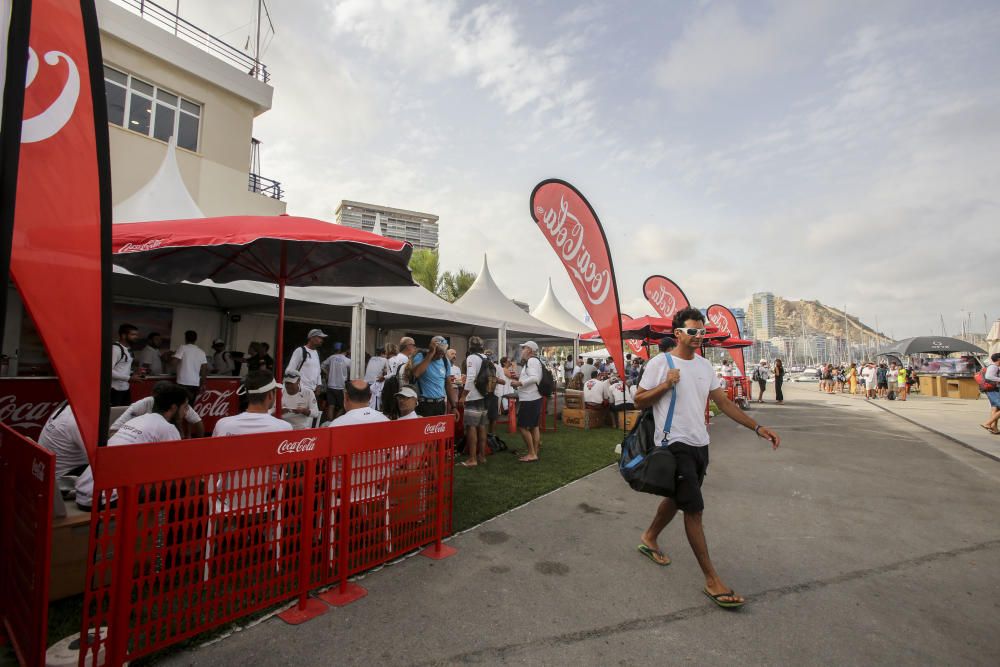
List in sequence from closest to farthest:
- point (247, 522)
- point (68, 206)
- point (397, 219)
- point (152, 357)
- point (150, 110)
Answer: point (68, 206), point (247, 522), point (152, 357), point (150, 110), point (397, 219)

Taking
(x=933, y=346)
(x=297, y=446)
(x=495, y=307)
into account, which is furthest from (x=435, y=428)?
(x=933, y=346)

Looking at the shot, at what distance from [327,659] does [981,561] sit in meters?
4.71

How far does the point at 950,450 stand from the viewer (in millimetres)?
8250

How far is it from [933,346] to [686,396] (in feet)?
112

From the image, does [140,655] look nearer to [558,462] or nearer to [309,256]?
[309,256]

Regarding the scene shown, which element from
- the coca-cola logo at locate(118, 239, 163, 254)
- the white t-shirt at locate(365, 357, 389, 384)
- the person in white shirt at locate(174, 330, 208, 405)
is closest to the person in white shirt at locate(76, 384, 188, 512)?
the coca-cola logo at locate(118, 239, 163, 254)

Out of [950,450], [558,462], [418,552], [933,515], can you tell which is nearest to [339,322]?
[558,462]

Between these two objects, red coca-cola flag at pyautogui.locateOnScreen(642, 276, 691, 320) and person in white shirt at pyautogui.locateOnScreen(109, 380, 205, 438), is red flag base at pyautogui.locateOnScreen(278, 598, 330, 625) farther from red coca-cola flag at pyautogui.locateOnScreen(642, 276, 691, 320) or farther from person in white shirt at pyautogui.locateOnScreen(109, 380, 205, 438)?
red coca-cola flag at pyautogui.locateOnScreen(642, 276, 691, 320)

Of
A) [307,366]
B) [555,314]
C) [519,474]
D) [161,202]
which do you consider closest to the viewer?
[519,474]

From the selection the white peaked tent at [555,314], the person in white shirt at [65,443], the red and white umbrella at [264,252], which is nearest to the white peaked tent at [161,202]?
the red and white umbrella at [264,252]

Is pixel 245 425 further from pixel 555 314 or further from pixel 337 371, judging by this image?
pixel 555 314

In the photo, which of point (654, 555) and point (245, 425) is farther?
point (654, 555)

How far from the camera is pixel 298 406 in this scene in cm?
567

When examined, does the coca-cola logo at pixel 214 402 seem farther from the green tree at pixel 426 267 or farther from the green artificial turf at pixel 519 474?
the green tree at pixel 426 267
